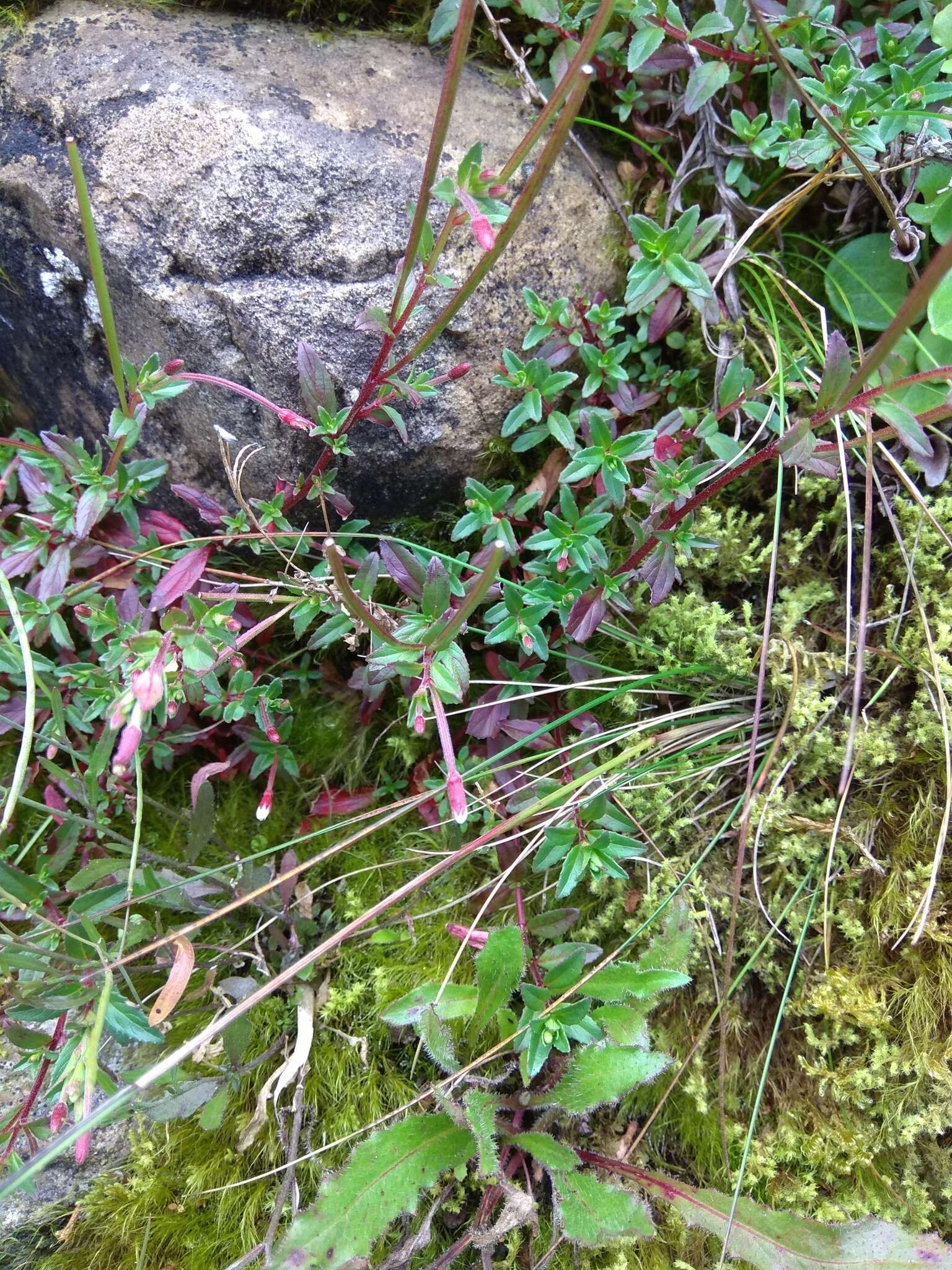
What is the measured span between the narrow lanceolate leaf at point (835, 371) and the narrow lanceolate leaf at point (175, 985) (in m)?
1.56

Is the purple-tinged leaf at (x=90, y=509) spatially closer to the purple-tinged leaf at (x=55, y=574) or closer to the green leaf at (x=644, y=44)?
the purple-tinged leaf at (x=55, y=574)

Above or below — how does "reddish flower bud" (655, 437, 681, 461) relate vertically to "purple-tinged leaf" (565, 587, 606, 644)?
above

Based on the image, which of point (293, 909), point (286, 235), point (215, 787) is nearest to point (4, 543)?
point (215, 787)

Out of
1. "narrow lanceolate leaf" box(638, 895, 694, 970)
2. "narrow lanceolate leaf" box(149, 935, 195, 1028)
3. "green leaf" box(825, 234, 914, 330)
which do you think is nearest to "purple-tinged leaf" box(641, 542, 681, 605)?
"narrow lanceolate leaf" box(638, 895, 694, 970)

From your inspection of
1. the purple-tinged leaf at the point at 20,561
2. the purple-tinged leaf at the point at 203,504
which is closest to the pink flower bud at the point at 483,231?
the purple-tinged leaf at the point at 203,504

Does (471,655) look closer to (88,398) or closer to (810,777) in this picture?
(810,777)

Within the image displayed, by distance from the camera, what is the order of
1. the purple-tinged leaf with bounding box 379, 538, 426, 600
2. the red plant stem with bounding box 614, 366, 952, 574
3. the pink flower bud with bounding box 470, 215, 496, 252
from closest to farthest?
1. the pink flower bud with bounding box 470, 215, 496, 252
2. the red plant stem with bounding box 614, 366, 952, 574
3. the purple-tinged leaf with bounding box 379, 538, 426, 600

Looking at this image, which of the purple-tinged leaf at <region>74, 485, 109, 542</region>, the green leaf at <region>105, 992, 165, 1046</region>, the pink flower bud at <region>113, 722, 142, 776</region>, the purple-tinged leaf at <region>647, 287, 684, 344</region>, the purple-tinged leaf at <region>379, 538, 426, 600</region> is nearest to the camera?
the pink flower bud at <region>113, 722, 142, 776</region>

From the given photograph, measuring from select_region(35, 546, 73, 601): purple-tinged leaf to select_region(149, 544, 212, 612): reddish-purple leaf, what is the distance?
22 centimetres

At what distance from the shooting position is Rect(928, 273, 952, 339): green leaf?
187 cm

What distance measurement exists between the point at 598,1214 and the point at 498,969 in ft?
1.64

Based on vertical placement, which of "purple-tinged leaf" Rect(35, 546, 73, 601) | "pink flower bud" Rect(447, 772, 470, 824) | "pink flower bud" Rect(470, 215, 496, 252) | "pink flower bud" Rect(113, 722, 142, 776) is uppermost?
"pink flower bud" Rect(470, 215, 496, 252)

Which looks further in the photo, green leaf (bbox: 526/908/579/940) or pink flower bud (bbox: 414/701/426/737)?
green leaf (bbox: 526/908/579/940)

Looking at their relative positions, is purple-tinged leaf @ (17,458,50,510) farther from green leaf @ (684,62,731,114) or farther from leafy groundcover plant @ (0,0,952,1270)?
green leaf @ (684,62,731,114)
